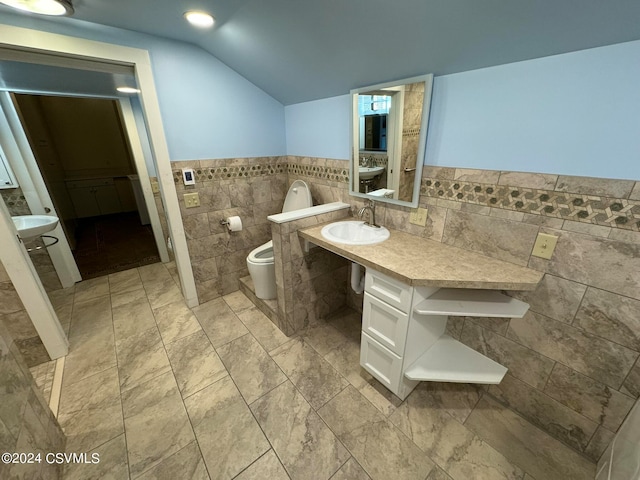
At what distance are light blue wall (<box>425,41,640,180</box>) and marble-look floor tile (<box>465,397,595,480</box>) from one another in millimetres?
1293

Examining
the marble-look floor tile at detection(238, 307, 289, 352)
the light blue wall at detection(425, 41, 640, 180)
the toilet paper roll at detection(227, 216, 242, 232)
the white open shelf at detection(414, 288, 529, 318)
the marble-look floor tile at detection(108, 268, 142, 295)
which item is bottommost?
the marble-look floor tile at detection(238, 307, 289, 352)

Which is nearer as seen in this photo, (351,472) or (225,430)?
(351,472)

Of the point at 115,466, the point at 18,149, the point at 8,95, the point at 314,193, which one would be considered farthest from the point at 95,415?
the point at 8,95

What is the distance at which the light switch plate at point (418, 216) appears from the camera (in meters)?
1.49

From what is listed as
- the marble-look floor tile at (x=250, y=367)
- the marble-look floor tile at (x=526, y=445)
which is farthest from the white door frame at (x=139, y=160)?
the marble-look floor tile at (x=526, y=445)

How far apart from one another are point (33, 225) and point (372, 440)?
9.61 ft

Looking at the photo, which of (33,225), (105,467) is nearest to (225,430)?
(105,467)

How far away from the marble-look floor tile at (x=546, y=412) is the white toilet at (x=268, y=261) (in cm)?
168

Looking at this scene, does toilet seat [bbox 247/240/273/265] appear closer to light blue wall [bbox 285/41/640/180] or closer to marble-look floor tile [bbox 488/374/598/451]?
light blue wall [bbox 285/41/640/180]

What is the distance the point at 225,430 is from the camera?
131 cm

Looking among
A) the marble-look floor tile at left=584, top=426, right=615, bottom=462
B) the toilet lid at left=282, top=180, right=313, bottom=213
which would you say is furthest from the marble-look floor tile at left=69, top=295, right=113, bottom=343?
the marble-look floor tile at left=584, top=426, right=615, bottom=462

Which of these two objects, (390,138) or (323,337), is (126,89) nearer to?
(390,138)

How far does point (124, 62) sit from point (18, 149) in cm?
160

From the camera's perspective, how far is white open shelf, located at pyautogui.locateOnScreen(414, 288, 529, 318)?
1.11m
